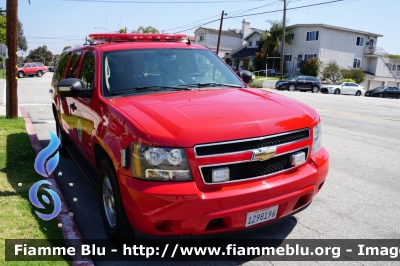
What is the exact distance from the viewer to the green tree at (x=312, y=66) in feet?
149

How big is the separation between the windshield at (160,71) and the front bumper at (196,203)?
142 cm

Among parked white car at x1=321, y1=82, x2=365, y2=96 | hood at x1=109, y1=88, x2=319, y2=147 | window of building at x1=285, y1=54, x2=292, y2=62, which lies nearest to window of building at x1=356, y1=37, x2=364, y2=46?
window of building at x1=285, y1=54, x2=292, y2=62

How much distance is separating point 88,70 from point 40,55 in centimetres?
11276

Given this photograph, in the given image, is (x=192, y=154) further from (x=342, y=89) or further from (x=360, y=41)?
(x=360, y=41)

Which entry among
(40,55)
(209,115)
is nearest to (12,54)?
(209,115)

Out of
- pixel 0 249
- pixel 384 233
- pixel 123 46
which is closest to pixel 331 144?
pixel 384 233

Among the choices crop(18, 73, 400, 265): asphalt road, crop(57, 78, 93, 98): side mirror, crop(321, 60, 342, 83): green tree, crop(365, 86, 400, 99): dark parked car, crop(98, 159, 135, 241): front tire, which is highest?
crop(321, 60, 342, 83): green tree

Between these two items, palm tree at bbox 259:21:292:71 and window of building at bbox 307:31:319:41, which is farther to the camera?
palm tree at bbox 259:21:292:71

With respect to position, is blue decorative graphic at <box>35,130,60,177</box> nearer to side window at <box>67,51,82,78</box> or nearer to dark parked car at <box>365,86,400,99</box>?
side window at <box>67,51,82,78</box>

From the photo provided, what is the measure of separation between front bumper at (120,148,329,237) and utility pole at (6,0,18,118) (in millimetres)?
8187

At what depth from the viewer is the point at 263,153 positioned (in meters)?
3.04

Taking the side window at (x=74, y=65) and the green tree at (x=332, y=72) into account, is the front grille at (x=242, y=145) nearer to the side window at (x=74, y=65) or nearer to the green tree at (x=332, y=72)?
the side window at (x=74, y=65)

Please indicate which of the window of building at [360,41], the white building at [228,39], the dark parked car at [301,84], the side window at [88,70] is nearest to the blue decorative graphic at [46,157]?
the side window at [88,70]

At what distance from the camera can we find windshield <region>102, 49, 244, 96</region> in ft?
13.6
